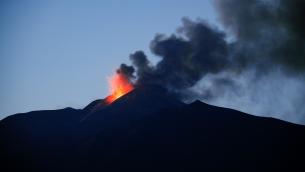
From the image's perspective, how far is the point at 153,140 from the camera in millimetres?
145375

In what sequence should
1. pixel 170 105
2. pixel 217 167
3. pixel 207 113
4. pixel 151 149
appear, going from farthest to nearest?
pixel 170 105 → pixel 207 113 → pixel 151 149 → pixel 217 167

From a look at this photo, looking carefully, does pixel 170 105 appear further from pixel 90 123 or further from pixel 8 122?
pixel 8 122

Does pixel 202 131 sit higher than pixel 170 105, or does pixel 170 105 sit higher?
pixel 170 105

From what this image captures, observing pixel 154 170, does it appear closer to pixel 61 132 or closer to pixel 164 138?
pixel 164 138

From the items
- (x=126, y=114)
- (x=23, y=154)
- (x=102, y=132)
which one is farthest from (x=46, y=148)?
(x=126, y=114)

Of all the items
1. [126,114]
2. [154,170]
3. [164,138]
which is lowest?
[154,170]

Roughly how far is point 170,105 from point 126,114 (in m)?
20.0

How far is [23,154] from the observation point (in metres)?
149

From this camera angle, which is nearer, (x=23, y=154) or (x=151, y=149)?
(x=151, y=149)

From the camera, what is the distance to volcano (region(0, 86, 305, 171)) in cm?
13375

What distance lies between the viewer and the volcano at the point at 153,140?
13375cm

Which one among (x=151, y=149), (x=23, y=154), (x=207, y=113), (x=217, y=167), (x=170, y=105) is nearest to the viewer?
(x=217, y=167)

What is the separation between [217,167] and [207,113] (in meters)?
35.7

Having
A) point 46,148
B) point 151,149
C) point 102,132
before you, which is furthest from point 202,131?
point 46,148
